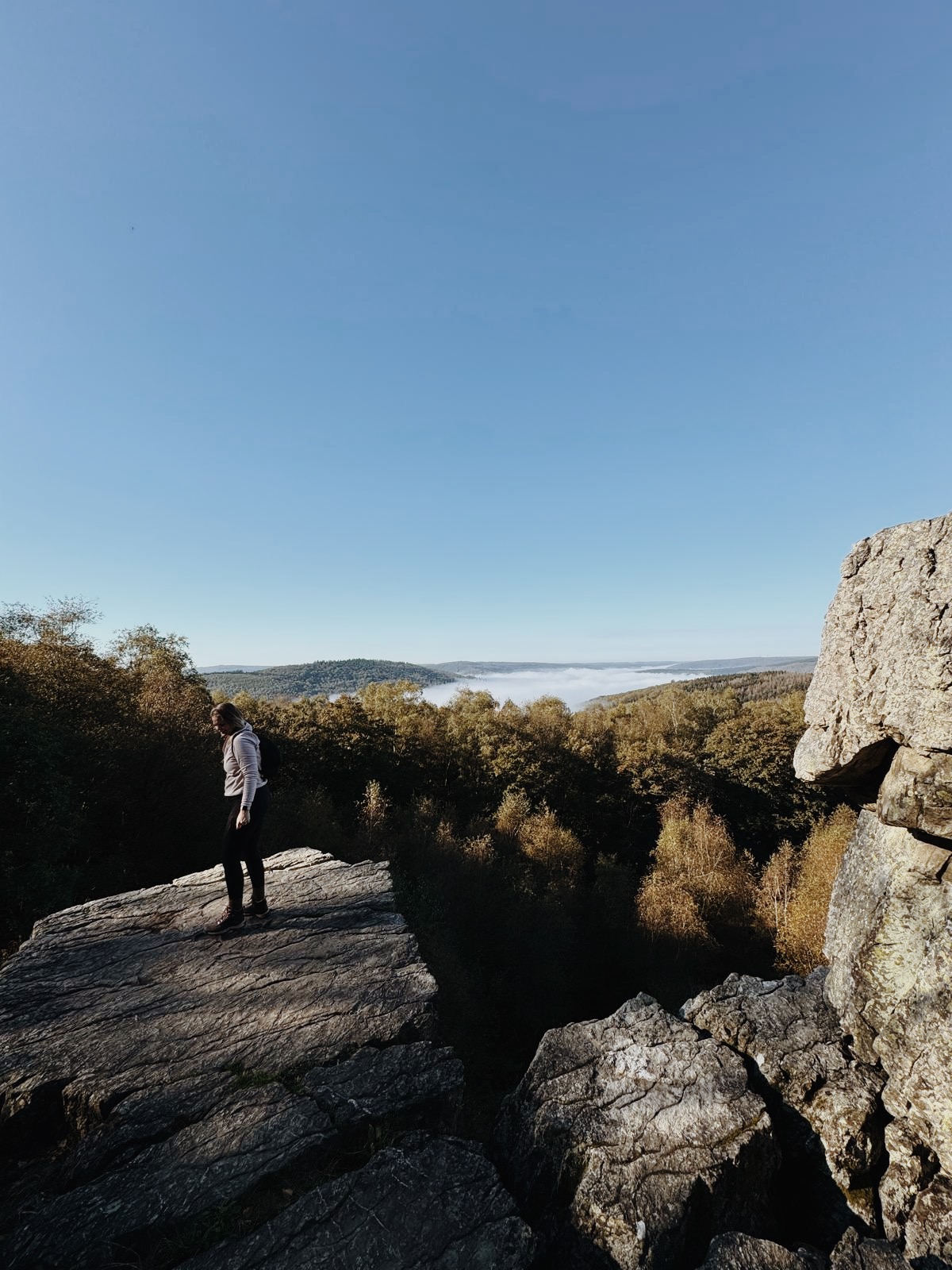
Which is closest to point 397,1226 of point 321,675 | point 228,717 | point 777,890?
point 228,717

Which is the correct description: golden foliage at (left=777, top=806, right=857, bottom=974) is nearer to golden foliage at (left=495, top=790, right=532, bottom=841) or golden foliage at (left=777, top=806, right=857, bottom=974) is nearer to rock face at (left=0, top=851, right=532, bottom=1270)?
golden foliage at (left=495, top=790, right=532, bottom=841)

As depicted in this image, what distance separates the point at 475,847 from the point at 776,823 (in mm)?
18070

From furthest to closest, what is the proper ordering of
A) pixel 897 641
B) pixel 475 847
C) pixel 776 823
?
1. pixel 776 823
2. pixel 475 847
3. pixel 897 641

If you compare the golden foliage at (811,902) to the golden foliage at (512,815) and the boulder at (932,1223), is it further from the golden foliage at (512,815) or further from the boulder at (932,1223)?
the boulder at (932,1223)

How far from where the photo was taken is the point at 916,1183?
5.25 meters

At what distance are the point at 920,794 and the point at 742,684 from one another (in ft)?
256

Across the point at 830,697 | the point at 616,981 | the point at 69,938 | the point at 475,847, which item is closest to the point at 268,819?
the point at 475,847

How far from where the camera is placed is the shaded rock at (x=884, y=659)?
19.2 ft

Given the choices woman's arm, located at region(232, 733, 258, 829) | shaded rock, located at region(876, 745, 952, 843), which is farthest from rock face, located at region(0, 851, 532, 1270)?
shaded rock, located at region(876, 745, 952, 843)

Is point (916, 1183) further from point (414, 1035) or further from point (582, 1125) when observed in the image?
point (414, 1035)

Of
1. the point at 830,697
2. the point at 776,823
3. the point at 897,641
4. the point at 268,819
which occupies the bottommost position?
the point at 776,823

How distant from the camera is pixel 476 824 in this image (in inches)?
1035

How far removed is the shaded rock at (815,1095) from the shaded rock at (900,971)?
264 millimetres

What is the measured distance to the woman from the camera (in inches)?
240
